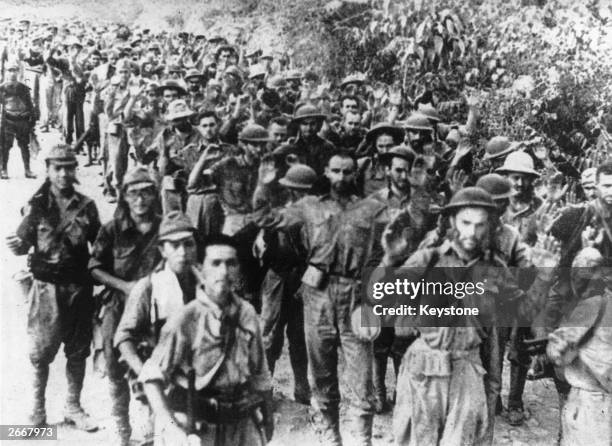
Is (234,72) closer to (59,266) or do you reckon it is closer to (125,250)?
(125,250)

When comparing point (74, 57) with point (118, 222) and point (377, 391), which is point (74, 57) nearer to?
point (118, 222)

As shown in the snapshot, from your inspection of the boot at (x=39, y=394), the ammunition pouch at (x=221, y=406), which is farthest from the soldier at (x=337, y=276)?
the boot at (x=39, y=394)

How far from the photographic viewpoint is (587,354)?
573cm

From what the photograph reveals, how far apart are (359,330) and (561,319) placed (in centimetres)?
158

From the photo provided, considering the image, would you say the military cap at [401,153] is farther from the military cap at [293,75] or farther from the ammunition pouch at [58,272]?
the ammunition pouch at [58,272]

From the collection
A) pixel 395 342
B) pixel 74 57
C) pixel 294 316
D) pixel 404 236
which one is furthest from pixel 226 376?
pixel 74 57

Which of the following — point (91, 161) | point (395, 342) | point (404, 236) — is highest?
point (91, 161)

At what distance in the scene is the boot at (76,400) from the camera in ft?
18.7

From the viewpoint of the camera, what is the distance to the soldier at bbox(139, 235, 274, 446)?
5.07m

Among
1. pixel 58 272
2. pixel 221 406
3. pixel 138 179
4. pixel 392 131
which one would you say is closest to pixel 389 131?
pixel 392 131

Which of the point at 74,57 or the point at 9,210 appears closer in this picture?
the point at 9,210

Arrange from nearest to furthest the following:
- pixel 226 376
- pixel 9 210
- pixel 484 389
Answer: pixel 226 376
pixel 484 389
pixel 9 210

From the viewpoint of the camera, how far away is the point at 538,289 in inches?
227

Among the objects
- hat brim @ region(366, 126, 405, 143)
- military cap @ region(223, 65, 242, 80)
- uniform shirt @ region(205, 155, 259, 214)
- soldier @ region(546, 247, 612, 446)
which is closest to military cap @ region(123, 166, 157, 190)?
uniform shirt @ region(205, 155, 259, 214)
